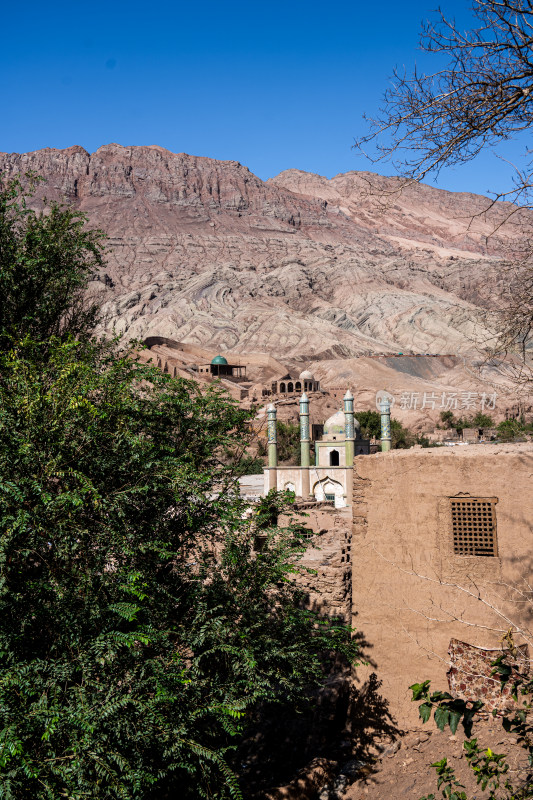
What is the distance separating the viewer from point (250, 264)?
374 feet

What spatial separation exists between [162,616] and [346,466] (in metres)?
23.4

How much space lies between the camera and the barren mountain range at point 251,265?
292 ft

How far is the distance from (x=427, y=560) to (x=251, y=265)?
110m

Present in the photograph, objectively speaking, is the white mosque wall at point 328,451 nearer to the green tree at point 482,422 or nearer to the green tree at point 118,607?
the green tree at point 118,607

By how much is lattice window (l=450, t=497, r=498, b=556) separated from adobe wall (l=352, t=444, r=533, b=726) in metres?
0.06

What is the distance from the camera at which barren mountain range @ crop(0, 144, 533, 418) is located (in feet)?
292

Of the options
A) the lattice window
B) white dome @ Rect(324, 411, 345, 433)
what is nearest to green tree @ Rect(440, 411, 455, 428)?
white dome @ Rect(324, 411, 345, 433)

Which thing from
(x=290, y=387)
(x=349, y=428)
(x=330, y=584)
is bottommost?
(x=330, y=584)

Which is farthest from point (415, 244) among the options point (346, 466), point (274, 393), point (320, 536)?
point (320, 536)

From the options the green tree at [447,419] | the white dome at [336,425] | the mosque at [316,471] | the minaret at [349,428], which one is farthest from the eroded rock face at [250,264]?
the mosque at [316,471]

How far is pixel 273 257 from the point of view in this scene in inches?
4761

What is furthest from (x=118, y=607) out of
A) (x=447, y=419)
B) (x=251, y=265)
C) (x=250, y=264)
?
(x=250, y=264)

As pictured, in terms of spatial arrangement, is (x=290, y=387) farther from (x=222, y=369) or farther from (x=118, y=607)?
(x=118, y=607)

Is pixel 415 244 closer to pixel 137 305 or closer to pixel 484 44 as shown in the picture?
pixel 137 305
